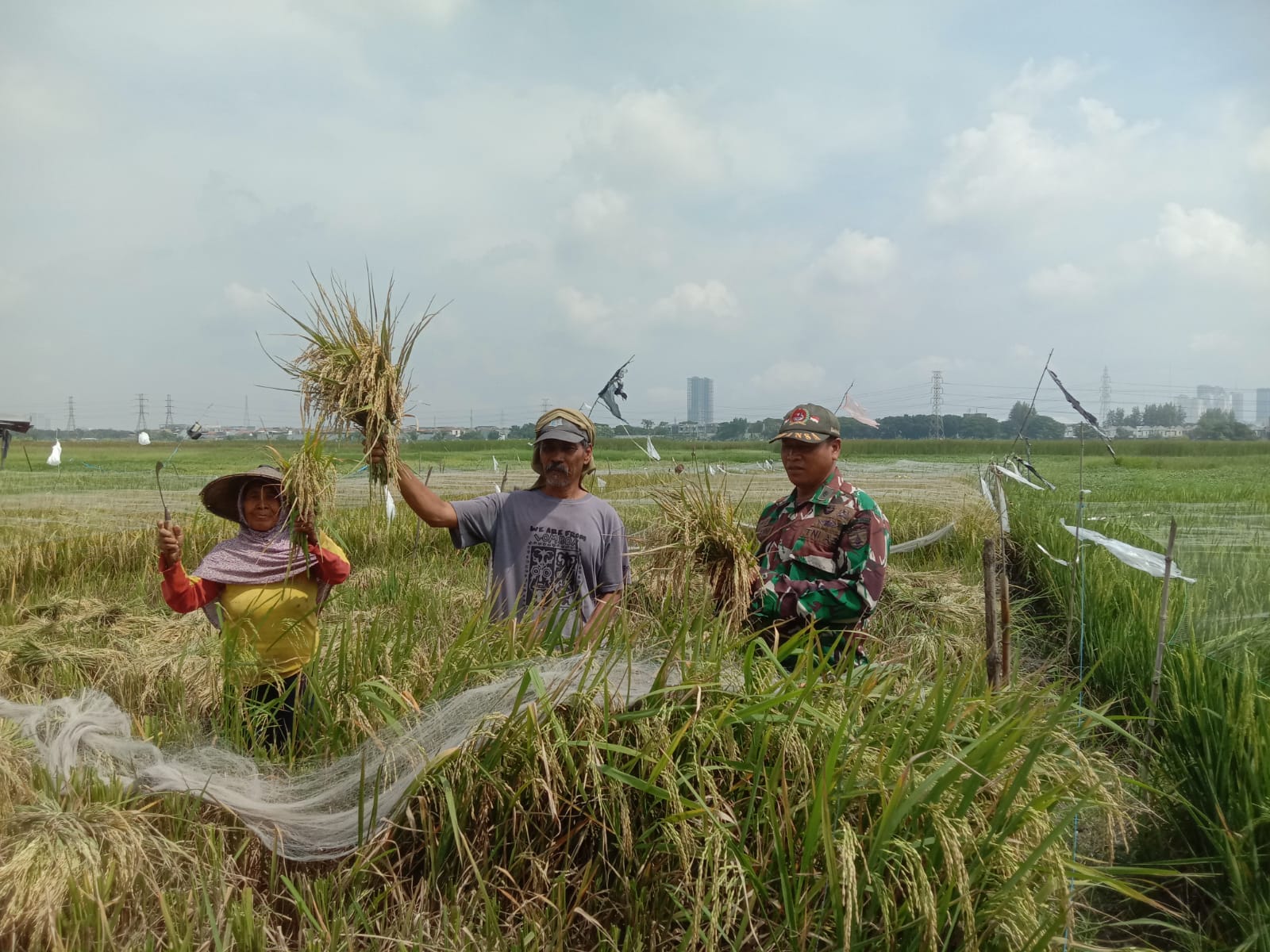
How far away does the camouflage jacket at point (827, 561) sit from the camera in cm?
313

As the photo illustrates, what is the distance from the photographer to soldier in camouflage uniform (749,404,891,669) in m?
3.14

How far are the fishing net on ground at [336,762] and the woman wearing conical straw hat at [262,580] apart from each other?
1.90 ft

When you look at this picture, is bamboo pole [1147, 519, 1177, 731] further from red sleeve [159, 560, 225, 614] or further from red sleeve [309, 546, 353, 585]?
red sleeve [159, 560, 225, 614]

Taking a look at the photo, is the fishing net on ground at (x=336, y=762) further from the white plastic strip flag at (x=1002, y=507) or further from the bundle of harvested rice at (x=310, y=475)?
the white plastic strip flag at (x=1002, y=507)

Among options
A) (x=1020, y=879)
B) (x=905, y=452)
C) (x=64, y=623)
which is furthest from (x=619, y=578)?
(x=905, y=452)

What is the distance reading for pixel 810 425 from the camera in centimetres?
331

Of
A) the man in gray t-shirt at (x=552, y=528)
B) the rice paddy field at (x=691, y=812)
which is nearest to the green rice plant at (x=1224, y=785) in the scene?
the rice paddy field at (x=691, y=812)

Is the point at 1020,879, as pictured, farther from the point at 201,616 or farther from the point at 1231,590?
the point at 201,616

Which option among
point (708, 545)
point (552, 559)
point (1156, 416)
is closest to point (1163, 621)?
point (708, 545)

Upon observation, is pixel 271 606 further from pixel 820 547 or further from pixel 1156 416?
pixel 1156 416

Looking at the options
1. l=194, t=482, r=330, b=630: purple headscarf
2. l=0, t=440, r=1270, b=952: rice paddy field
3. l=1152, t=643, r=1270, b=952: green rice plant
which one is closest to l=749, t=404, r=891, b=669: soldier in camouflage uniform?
l=0, t=440, r=1270, b=952: rice paddy field

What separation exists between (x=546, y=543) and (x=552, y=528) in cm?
7

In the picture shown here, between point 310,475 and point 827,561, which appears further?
point 827,561

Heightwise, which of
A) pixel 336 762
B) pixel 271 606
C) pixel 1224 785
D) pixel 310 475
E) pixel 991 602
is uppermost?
pixel 310 475
